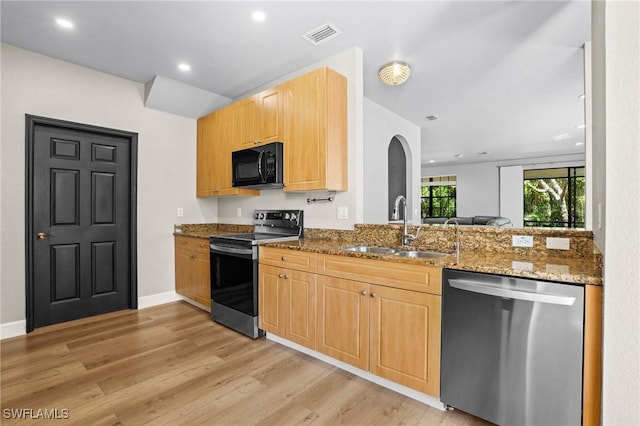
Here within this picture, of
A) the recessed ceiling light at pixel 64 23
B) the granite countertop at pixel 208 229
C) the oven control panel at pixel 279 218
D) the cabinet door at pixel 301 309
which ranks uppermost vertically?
the recessed ceiling light at pixel 64 23

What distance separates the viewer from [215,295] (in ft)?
10.6

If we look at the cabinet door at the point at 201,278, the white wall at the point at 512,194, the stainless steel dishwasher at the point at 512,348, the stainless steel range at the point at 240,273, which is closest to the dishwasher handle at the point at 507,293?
the stainless steel dishwasher at the point at 512,348

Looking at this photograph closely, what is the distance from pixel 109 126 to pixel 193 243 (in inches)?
61.3

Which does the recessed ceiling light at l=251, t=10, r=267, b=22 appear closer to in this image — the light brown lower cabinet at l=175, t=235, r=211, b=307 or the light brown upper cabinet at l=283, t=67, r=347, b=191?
the light brown upper cabinet at l=283, t=67, r=347, b=191

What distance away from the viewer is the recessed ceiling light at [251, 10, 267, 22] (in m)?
2.35

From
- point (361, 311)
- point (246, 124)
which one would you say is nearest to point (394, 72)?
point (246, 124)

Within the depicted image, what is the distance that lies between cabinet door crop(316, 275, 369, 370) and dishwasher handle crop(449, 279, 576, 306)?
0.60 meters

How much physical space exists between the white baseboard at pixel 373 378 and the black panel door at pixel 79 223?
2.17m

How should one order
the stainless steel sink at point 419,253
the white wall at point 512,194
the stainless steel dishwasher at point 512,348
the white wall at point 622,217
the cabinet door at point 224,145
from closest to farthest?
1. the white wall at point 622,217
2. the stainless steel dishwasher at point 512,348
3. the stainless steel sink at point 419,253
4. the cabinet door at point 224,145
5. the white wall at point 512,194

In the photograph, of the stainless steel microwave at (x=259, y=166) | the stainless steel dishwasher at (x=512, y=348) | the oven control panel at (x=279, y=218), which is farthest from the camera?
the oven control panel at (x=279, y=218)

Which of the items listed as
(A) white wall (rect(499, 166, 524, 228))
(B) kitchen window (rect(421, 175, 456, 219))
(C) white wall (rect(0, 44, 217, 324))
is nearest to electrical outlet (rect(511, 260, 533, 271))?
(C) white wall (rect(0, 44, 217, 324))

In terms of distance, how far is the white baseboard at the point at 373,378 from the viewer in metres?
1.89

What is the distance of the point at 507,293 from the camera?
5.05ft

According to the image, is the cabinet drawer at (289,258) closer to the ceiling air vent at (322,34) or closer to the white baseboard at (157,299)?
the ceiling air vent at (322,34)
